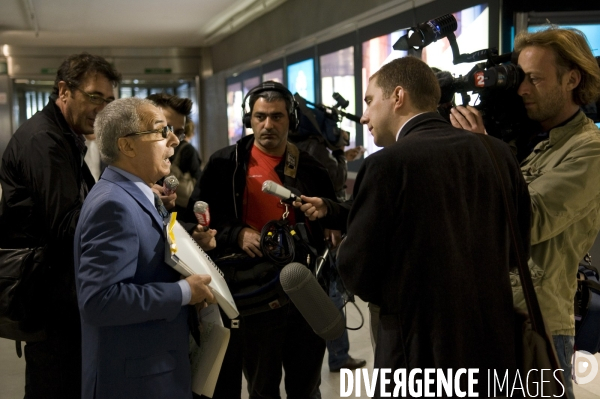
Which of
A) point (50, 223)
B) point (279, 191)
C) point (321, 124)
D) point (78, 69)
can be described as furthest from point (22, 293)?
point (321, 124)

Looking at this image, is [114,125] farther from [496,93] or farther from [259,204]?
[496,93]

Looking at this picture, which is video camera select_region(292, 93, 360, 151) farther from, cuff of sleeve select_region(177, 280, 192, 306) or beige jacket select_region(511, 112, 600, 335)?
cuff of sleeve select_region(177, 280, 192, 306)

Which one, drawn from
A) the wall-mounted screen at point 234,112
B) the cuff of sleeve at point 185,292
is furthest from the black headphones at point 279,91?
the wall-mounted screen at point 234,112

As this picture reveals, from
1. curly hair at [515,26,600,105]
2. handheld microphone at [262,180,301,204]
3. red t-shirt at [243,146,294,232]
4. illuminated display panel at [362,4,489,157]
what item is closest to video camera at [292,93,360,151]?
illuminated display panel at [362,4,489,157]

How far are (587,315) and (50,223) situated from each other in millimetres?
1841

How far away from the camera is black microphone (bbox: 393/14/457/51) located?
234cm

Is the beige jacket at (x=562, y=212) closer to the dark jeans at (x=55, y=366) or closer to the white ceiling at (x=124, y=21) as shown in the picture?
the dark jeans at (x=55, y=366)

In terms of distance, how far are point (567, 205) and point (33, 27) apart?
414 inches

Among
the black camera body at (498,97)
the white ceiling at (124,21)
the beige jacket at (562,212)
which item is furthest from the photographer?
the white ceiling at (124,21)

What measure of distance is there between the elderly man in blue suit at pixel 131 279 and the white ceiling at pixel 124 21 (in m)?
6.48

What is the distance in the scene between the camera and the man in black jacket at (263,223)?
247cm

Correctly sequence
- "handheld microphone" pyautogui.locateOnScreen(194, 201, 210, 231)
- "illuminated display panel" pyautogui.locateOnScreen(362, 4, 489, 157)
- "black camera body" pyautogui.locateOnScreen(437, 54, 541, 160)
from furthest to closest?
"illuminated display panel" pyautogui.locateOnScreen(362, 4, 489, 157) < "handheld microphone" pyautogui.locateOnScreen(194, 201, 210, 231) < "black camera body" pyautogui.locateOnScreen(437, 54, 541, 160)

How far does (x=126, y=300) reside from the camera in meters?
1.58

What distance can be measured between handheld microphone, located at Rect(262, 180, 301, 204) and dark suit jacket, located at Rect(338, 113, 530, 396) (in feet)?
1.91
